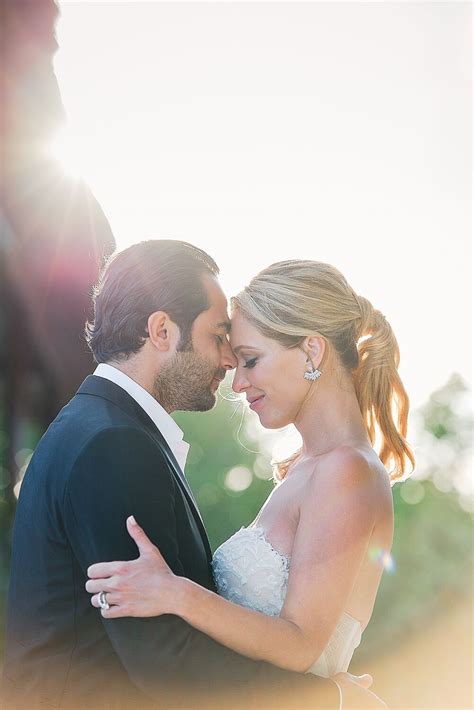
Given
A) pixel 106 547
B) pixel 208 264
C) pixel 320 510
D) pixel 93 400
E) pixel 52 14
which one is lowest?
pixel 320 510

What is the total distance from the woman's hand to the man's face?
2.68 ft

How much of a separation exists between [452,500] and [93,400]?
97.9ft

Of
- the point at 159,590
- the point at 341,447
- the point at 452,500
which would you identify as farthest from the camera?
the point at 452,500

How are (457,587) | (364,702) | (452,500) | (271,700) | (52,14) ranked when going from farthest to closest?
1. (452,500)
2. (457,587)
3. (52,14)
4. (364,702)
5. (271,700)

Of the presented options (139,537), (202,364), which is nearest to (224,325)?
(202,364)

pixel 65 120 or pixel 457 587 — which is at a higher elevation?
pixel 65 120

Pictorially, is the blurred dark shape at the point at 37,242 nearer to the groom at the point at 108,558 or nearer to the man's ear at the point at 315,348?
the groom at the point at 108,558

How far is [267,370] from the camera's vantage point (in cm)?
442

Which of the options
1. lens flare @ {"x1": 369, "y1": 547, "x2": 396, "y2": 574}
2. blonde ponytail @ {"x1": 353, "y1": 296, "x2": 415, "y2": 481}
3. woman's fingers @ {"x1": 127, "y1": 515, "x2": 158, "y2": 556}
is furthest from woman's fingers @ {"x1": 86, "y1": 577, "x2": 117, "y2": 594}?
blonde ponytail @ {"x1": 353, "y1": 296, "x2": 415, "y2": 481}

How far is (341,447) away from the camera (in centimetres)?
413

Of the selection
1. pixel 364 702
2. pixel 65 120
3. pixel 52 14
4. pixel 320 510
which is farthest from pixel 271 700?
pixel 52 14

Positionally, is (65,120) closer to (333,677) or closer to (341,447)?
(341,447)

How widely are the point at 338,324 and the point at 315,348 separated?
6.6 inches

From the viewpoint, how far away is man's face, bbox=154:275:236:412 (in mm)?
3930
